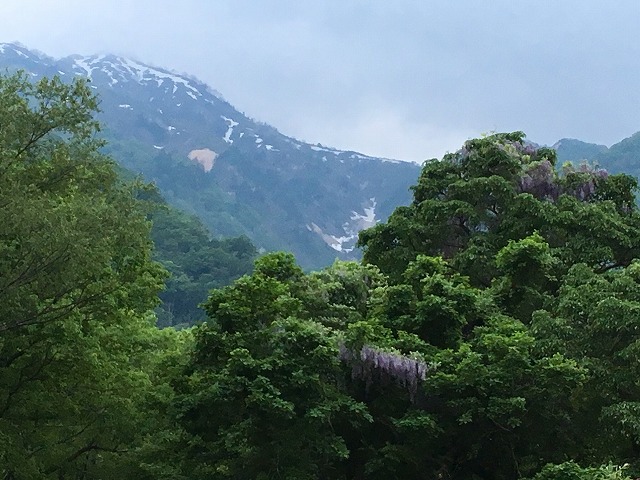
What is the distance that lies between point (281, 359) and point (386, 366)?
1.85 m

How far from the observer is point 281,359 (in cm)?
973

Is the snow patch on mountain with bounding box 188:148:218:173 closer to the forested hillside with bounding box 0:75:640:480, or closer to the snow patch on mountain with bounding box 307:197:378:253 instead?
the snow patch on mountain with bounding box 307:197:378:253

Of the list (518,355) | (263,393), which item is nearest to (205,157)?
(263,393)

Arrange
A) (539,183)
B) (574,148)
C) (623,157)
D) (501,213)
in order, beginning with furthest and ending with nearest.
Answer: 1. (574,148)
2. (623,157)
3. (539,183)
4. (501,213)

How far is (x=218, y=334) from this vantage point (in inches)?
421

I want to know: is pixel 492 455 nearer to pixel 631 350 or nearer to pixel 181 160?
pixel 631 350

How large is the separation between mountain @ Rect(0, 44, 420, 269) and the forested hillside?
11517 centimetres

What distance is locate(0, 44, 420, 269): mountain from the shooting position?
461 feet

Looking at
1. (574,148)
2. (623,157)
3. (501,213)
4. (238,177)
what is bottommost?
(501,213)

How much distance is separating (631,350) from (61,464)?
1017cm

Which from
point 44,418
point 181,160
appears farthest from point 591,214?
point 181,160

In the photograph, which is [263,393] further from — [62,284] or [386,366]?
[62,284]

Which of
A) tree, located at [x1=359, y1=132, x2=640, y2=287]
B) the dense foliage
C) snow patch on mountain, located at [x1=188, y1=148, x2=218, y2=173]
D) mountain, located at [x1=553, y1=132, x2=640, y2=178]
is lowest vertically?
tree, located at [x1=359, y1=132, x2=640, y2=287]

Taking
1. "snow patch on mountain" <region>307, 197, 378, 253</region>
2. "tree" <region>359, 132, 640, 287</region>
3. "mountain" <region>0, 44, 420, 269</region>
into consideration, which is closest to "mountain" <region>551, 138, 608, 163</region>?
"mountain" <region>0, 44, 420, 269</region>
